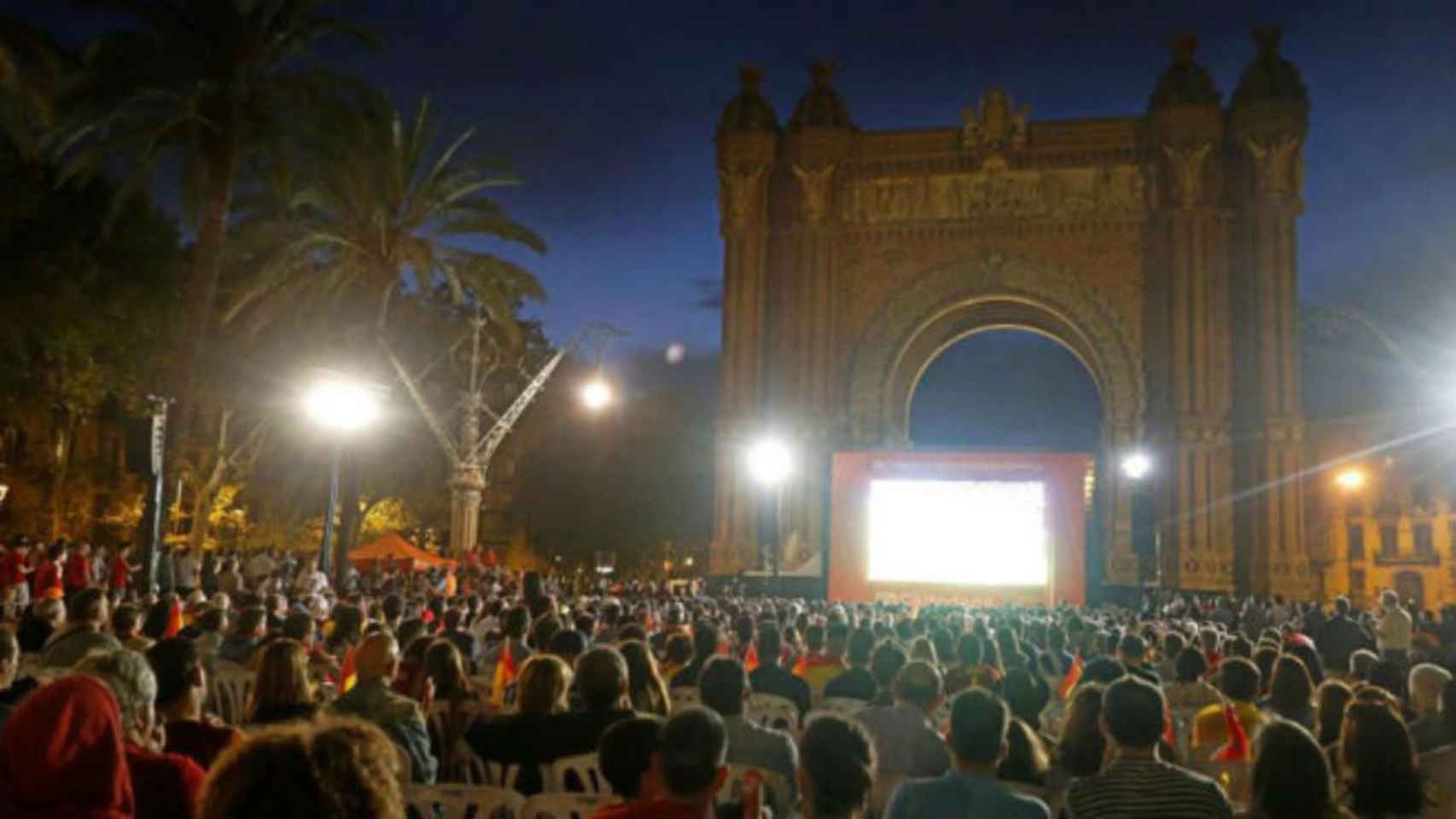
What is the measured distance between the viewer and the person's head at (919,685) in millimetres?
6844

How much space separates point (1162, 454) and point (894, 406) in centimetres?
811

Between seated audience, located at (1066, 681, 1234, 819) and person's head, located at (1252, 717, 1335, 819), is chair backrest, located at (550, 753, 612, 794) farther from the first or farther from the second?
person's head, located at (1252, 717, 1335, 819)

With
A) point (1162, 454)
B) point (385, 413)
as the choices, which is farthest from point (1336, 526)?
point (385, 413)

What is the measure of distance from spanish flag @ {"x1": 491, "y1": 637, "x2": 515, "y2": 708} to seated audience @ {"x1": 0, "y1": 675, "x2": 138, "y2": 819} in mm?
6050

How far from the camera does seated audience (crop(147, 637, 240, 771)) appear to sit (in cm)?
479

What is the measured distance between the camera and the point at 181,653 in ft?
16.5

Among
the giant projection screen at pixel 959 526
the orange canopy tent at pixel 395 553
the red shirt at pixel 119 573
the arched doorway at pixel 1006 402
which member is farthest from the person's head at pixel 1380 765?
the arched doorway at pixel 1006 402

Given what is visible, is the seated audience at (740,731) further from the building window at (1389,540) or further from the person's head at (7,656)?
the building window at (1389,540)

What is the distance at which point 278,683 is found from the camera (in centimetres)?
554

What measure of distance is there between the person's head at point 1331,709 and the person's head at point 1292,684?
1.87 ft

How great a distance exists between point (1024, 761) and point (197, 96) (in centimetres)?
1876

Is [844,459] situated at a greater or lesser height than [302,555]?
greater

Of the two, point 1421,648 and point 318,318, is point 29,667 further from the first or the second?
point 318,318

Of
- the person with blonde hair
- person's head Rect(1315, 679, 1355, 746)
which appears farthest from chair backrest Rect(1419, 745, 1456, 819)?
the person with blonde hair
